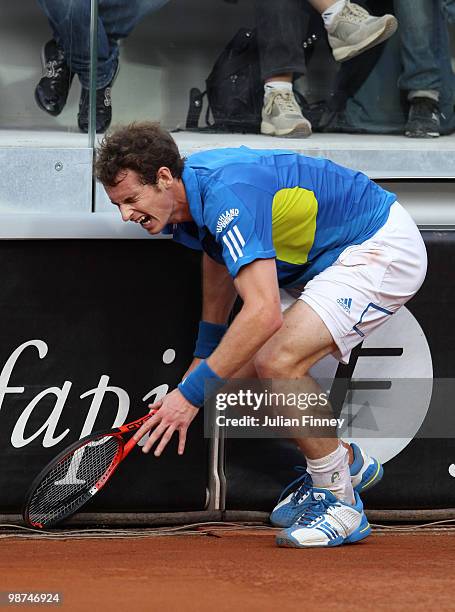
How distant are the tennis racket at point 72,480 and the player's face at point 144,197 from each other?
81cm

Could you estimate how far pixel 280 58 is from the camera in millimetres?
5000

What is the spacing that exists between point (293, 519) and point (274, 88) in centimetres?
209

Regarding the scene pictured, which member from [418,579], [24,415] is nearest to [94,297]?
[24,415]

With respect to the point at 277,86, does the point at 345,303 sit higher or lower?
lower

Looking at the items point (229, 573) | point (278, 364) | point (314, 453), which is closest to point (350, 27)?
point (278, 364)

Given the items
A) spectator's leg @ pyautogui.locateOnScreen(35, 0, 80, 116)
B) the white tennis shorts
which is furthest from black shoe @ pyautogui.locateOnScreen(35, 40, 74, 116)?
the white tennis shorts

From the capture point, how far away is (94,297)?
4336mm

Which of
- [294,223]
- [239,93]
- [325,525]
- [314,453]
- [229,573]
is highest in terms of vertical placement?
[239,93]

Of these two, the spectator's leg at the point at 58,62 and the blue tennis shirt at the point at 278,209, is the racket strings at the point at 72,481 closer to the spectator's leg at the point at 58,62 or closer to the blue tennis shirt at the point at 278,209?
the blue tennis shirt at the point at 278,209

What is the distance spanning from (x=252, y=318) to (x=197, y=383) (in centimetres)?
30

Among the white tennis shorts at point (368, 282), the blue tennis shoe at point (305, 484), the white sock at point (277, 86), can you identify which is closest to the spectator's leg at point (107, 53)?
the white sock at point (277, 86)

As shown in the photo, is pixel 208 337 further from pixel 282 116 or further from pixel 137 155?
pixel 282 116

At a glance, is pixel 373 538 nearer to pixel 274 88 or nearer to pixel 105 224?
pixel 105 224

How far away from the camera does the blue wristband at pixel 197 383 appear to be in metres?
3.59
